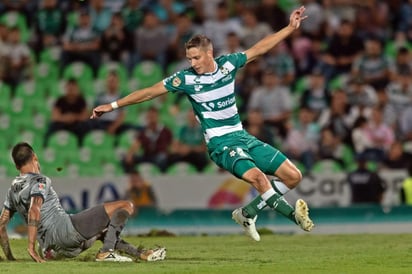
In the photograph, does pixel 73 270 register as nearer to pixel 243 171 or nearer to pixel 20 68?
pixel 243 171

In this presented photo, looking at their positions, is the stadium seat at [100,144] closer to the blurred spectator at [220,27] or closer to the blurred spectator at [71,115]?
the blurred spectator at [71,115]

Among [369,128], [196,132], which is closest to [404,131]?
[369,128]

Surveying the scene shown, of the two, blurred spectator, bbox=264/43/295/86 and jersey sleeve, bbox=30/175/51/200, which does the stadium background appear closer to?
blurred spectator, bbox=264/43/295/86

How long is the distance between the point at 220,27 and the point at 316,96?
2732mm

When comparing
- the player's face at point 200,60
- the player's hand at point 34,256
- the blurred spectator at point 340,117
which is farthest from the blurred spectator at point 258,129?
the player's hand at point 34,256

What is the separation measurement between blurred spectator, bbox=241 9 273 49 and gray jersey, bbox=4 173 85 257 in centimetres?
1187

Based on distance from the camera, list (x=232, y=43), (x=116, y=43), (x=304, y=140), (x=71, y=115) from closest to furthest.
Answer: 1. (x=304, y=140)
2. (x=71, y=115)
3. (x=232, y=43)
4. (x=116, y=43)

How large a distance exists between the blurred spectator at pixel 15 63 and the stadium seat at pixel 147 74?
225 cm

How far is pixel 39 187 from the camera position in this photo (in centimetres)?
1211

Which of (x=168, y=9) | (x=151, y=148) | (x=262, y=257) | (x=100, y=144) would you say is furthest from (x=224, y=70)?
(x=168, y=9)

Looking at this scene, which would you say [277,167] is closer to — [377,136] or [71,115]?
[377,136]

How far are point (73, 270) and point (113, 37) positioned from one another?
12.9 m

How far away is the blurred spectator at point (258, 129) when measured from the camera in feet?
70.1

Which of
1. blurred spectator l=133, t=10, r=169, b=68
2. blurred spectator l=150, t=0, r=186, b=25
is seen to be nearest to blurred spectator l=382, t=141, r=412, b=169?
blurred spectator l=133, t=10, r=169, b=68
